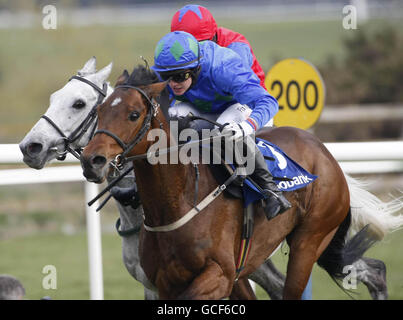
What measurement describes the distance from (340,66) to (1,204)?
6690mm

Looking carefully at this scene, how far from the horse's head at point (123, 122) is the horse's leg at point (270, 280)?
1754 mm

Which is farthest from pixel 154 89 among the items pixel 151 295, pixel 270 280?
pixel 270 280

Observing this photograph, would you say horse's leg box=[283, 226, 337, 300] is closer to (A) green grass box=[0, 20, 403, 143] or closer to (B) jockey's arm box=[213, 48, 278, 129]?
(B) jockey's arm box=[213, 48, 278, 129]

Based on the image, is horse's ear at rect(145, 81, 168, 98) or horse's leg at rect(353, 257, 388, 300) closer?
horse's ear at rect(145, 81, 168, 98)

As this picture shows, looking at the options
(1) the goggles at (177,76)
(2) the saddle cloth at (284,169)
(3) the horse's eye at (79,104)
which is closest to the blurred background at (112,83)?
(2) the saddle cloth at (284,169)

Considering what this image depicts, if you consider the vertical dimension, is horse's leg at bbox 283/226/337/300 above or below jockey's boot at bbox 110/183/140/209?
below

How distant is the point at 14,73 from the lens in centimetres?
2055

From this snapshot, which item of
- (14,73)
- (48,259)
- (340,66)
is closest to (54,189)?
(48,259)

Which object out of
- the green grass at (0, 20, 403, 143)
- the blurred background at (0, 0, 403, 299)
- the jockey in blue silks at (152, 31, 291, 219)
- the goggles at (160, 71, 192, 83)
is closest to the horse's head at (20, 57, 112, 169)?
the jockey in blue silks at (152, 31, 291, 219)

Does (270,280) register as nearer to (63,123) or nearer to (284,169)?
(284,169)

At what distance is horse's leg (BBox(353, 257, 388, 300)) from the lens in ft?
14.4

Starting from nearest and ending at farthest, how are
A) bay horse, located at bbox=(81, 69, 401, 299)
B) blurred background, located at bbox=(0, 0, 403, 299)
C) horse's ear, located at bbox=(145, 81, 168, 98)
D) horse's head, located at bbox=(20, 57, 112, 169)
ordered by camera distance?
bay horse, located at bbox=(81, 69, 401, 299), horse's ear, located at bbox=(145, 81, 168, 98), horse's head, located at bbox=(20, 57, 112, 169), blurred background, located at bbox=(0, 0, 403, 299)

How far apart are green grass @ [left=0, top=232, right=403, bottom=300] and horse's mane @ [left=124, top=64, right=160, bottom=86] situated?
2.27 metres
